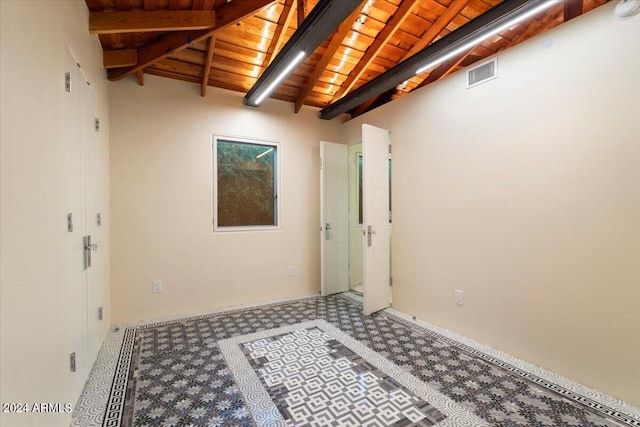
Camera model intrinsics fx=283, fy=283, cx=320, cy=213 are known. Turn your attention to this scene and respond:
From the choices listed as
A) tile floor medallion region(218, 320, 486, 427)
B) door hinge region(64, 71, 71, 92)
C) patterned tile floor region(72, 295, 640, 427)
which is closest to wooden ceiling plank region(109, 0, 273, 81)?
door hinge region(64, 71, 71, 92)

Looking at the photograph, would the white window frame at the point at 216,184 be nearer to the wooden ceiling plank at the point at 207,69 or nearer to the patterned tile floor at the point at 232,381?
the wooden ceiling plank at the point at 207,69

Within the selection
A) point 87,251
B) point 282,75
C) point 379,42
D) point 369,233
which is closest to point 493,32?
point 379,42

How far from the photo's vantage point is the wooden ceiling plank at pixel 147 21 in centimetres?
235

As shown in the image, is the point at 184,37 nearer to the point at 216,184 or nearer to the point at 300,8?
the point at 300,8

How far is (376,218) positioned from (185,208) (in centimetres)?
239

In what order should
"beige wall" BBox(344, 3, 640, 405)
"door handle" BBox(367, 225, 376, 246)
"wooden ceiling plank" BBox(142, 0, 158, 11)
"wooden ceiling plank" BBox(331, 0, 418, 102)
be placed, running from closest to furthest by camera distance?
"beige wall" BBox(344, 3, 640, 405) < "wooden ceiling plank" BBox(142, 0, 158, 11) < "wooden ceiling plank" BBox(331, 0, 418, 102) < "door handle" BBox(367, 225, 376, 246)

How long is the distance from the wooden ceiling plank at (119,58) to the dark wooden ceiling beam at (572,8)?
13.0ft

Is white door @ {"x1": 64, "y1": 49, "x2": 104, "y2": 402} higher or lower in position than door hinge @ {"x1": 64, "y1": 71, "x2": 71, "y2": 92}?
lower

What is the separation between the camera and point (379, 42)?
3320 mm

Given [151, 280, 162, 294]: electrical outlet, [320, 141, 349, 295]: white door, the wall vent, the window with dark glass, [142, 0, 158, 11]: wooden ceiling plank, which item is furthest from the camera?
[320, 141, 349, 295]: white door

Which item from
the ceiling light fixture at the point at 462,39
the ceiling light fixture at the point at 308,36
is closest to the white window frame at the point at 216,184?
the ceiling light fixture at the point at 308,36

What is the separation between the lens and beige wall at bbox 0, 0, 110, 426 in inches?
41.1

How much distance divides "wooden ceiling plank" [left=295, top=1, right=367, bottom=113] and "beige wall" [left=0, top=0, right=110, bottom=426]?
2.26 meters

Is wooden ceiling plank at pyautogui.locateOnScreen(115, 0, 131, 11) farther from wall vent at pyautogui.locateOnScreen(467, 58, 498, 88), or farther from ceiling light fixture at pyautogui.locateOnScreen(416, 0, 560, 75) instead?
wall vent at pyautogui.locateOnScreen(467, 58, 498, 88)
